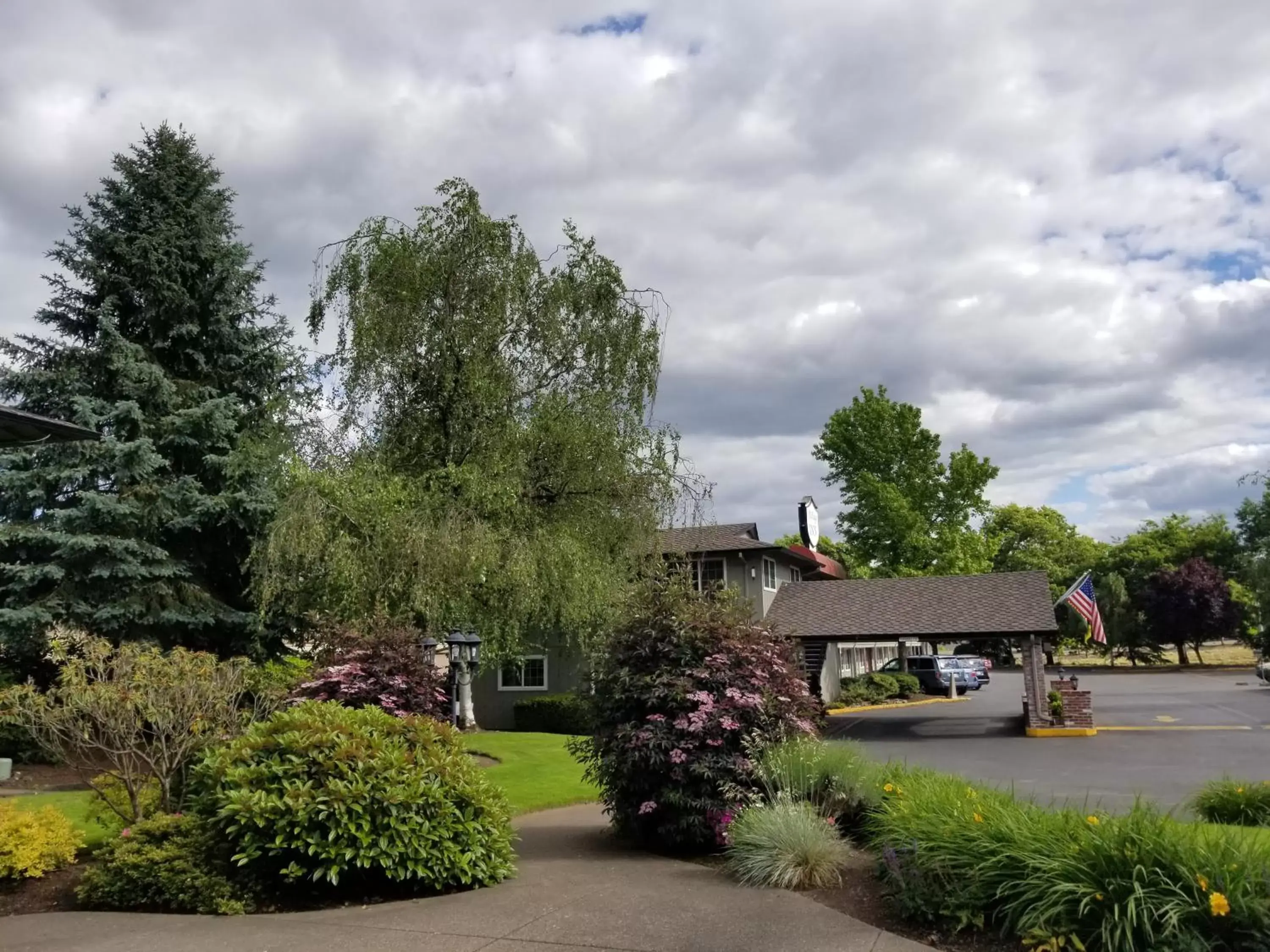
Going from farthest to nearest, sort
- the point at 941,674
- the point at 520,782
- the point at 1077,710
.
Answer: the point at 941,674 → the point at 1077,710 → the point at 520,782

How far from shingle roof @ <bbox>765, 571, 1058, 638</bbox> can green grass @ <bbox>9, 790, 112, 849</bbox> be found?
1452 centimetres

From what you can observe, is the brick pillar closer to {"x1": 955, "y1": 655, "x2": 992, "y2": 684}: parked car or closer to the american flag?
the american flag

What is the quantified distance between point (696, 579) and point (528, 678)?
700 centimetres

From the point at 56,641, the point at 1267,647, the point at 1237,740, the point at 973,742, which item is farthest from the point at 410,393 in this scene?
the point at 1267,647

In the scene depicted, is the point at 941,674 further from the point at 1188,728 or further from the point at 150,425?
the point at 150,425

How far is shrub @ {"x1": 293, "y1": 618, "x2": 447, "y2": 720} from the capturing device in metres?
13.2

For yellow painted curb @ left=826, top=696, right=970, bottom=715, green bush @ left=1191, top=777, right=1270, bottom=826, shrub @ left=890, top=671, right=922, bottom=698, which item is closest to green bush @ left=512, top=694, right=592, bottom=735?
yellow painted curb @ left=826, top=696, right=970, bottom=715

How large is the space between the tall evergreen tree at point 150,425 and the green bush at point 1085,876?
50.0ft

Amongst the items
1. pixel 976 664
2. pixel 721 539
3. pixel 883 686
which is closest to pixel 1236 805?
pixel 721 539

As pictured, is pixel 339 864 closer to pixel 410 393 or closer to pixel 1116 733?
pixel 410 393

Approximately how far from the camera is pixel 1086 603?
78.4 ft

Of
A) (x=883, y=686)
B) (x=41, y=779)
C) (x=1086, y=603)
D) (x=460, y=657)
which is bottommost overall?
(x=883, y=686)

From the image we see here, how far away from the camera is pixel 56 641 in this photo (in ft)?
33.8

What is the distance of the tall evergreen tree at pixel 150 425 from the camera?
58.0ft
